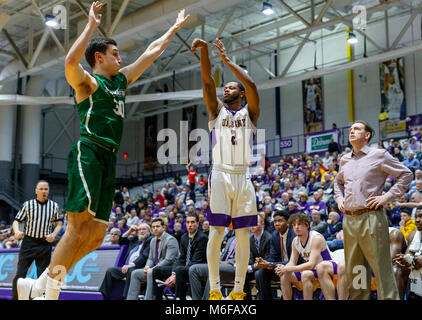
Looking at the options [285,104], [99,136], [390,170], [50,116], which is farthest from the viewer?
[50,116]

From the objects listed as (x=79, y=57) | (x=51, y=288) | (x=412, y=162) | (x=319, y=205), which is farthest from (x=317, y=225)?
(x=79, y=57)

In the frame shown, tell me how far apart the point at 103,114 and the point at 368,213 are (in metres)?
2.84

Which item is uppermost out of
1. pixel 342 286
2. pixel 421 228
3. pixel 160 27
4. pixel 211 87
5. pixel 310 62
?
pixel 310 62

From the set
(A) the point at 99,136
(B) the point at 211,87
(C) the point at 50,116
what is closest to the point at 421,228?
(B) the point at 211,87

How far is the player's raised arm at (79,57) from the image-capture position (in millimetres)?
3836

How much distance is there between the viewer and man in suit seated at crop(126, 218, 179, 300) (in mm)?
9070

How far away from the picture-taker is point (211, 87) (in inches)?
217

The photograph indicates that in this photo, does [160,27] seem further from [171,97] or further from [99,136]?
[99,136]

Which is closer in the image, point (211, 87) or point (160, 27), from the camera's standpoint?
point (211, 87)

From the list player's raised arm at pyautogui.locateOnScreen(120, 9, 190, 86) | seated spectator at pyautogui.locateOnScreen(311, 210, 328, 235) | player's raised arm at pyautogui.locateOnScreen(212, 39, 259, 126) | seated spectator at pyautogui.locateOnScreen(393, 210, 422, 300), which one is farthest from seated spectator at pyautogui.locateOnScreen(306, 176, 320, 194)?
player's raised arm at pyautogui.locateOnScreen(120, 9, 190, 86)

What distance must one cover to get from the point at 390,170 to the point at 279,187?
1178 cm

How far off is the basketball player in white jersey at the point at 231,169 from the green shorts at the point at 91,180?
1.47 meters

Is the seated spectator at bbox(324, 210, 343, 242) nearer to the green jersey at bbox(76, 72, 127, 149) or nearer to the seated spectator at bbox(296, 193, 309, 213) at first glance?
the seated spectator at bbox(296, 193, 309, 213)

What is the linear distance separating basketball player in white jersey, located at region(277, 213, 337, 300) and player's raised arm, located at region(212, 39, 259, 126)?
213 centimetres
